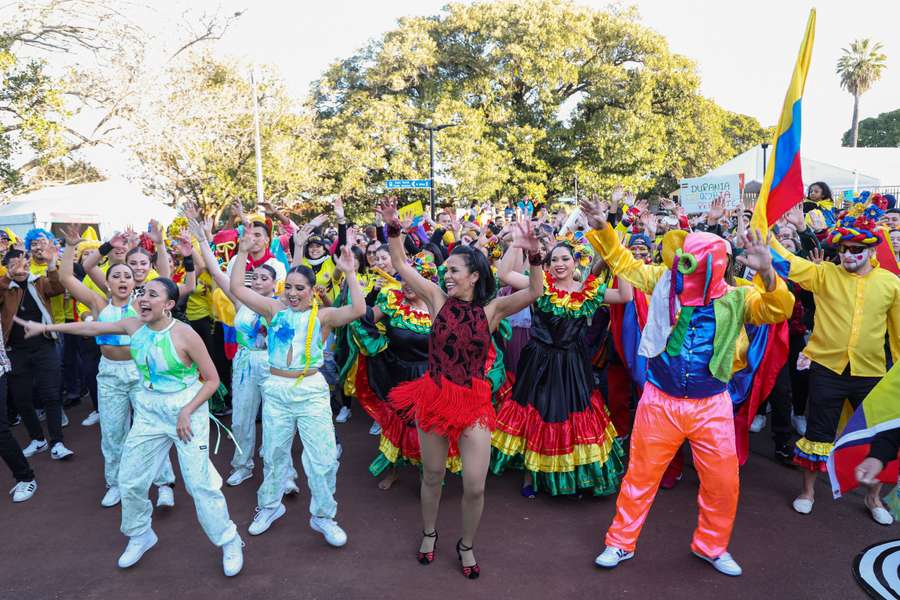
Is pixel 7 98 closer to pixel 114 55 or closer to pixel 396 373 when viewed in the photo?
pixel 114 55

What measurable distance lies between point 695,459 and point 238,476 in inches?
136

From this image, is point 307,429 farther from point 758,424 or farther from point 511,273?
point 758,424

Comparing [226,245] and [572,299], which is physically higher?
[226,245]

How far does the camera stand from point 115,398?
446cm

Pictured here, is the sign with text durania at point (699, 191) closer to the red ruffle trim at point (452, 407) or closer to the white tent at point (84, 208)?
the red ruffle trim at point (452, 407)

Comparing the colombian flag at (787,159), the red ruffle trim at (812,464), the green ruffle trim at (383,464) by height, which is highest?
the colombian flag at (787,159)

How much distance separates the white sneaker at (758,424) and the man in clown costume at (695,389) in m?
2.81

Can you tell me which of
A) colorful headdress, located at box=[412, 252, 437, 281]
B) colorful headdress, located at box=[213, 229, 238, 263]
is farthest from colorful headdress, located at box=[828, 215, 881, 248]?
colorful headdress, located at box=[213, 229, 238, 263]

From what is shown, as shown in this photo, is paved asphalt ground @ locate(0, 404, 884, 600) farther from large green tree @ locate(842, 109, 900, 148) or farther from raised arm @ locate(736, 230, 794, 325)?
large green tree @ locate(842, 109, 900, 148)

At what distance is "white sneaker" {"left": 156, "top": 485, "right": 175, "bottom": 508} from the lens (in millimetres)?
4539

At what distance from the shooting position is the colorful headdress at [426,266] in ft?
17.3

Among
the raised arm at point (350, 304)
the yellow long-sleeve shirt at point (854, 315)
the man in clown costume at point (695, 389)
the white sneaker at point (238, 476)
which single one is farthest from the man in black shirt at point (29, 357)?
the yellow long-sleeve shirt at point (854, 315)

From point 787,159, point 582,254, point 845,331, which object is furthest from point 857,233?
point 582,254

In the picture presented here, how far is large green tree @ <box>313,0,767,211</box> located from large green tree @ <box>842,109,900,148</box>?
28.9 meters
